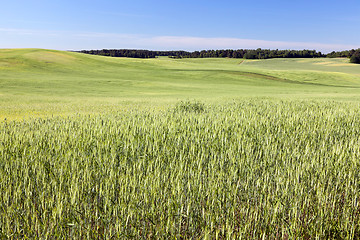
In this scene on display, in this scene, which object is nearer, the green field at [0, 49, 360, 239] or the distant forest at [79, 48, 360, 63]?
the green field at [0, 49, 360, 239]

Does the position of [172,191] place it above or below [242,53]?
below

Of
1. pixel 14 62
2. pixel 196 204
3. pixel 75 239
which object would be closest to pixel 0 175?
pixel 75 239

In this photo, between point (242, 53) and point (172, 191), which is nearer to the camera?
point (172, 191)

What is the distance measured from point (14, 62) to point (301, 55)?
88041 millimetres

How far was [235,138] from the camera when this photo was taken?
5078 mm

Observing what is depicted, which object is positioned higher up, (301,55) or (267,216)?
(301,55)

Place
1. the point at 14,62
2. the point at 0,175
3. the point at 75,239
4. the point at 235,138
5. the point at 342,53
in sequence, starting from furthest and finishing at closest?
the point at 342,53
the point at 14,62
the point at 235,138
the point at 0,175
the point at 75,239

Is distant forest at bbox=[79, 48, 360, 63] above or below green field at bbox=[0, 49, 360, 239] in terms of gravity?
above

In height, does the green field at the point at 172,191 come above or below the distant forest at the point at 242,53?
below

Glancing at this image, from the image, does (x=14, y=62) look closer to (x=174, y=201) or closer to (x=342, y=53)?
(x=174, y=201)

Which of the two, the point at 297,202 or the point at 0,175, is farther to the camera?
the point at 0,175

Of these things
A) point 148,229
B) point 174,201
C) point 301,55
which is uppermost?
point 301,55

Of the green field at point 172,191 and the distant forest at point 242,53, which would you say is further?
the distant forest at point 242,53

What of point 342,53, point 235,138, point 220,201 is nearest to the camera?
point 220,201
